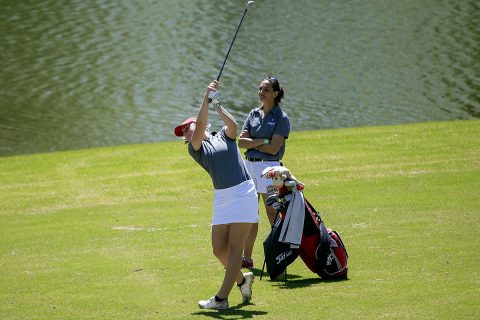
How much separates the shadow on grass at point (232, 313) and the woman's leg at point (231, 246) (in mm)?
158

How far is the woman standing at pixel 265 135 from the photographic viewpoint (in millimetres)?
10930

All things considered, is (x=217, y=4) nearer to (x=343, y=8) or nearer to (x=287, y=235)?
(x=343, y=8)

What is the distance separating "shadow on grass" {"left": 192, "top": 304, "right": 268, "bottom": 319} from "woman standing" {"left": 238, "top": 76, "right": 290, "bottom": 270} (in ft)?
6.37

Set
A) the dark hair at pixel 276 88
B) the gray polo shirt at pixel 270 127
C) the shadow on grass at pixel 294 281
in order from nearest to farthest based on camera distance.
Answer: the shadow on grass at pixel 294 281 → the dark hair at pixel 276 88 → the gray polo shirt at pixel 270 127

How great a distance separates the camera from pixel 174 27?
117 ft

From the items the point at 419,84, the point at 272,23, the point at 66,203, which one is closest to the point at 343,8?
the point at 272,23

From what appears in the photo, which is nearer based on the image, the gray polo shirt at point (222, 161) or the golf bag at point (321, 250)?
the gray polo shirt at point (222, 161)

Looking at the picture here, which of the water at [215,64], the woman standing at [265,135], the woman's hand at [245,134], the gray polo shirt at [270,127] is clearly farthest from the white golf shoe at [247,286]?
the water at [215,64]

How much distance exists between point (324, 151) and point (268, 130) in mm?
7471

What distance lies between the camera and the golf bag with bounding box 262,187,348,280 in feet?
33.4

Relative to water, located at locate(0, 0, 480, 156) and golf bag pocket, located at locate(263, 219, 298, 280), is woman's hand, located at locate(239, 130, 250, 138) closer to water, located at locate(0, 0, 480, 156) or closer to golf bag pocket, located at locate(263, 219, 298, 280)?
golf bag pocket, located at locate(263, 219, 298, 280)

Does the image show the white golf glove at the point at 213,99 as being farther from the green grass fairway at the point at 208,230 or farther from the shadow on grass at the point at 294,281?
the shadow on grass at the point at 294,281

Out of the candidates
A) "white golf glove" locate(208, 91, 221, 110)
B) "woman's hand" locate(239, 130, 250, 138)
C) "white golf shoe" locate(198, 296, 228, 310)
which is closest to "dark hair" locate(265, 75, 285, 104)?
"woman's hand" locate(239, 130, 250, 138)

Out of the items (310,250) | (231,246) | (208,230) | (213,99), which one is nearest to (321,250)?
(310,250)
